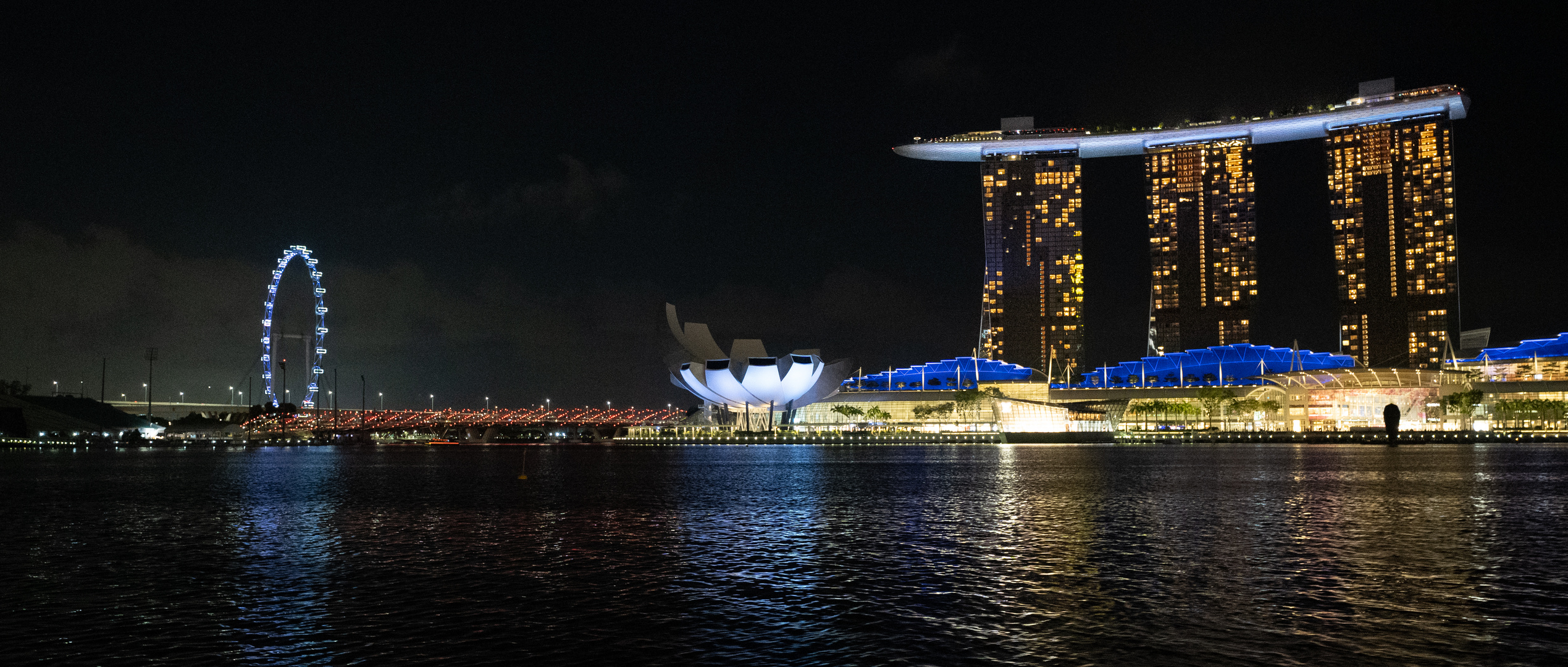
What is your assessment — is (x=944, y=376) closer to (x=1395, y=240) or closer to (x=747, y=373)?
(x=747, y=373)

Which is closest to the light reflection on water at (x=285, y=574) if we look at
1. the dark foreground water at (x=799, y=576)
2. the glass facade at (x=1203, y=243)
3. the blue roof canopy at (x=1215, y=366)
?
the dark foreground water at (x=799, y=576)

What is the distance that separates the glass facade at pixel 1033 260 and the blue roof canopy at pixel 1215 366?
96.6 ft

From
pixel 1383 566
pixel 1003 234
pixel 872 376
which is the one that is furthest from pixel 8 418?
pixel 1383 566

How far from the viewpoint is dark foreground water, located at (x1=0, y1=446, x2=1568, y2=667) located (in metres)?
13.5

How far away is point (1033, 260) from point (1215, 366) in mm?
46549

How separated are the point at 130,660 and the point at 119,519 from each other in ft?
64.5

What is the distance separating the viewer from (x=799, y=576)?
19.1 meters

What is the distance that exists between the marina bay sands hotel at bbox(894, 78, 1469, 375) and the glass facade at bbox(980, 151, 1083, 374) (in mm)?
213

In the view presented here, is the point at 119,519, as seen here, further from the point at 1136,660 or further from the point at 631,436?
the point at 631,436

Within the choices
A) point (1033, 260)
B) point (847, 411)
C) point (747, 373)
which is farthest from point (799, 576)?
point (1033, 260)

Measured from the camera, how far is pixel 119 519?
29.9 meters

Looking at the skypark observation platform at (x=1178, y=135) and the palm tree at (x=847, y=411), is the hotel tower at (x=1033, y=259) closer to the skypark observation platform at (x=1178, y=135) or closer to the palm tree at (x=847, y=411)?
the skypark observation platform at (x=1178, y=135)

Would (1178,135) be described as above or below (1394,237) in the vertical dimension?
above

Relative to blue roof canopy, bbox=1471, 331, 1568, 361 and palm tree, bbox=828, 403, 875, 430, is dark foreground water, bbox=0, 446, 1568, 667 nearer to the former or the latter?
palm tree, bbox=828, 403, 875, 430
